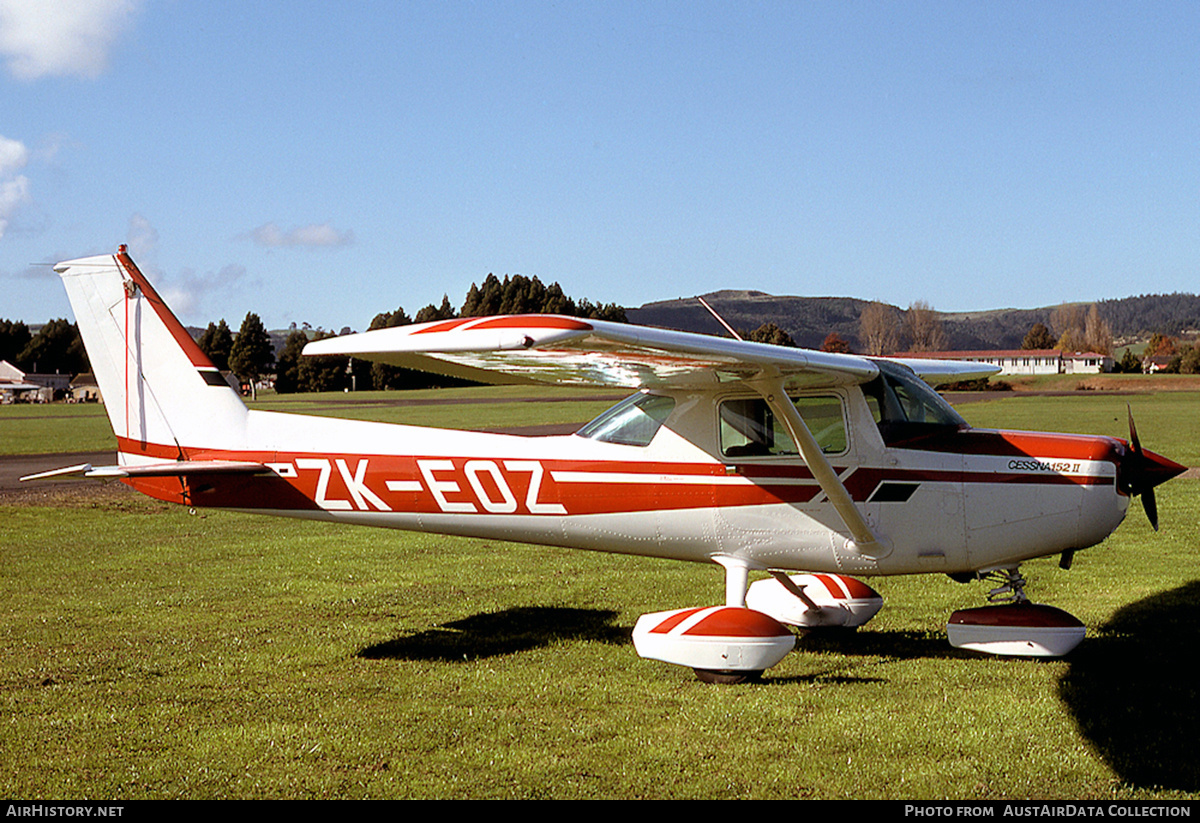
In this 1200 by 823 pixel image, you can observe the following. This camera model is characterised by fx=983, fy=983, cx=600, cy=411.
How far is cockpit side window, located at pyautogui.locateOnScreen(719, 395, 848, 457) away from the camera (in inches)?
270

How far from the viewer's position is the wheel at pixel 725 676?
6.53m

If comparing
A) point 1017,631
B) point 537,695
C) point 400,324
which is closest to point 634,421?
point 537,695

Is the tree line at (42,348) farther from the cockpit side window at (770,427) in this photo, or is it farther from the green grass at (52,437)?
the cockpit side window at (770,427)

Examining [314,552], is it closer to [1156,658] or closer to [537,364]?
[537,364]

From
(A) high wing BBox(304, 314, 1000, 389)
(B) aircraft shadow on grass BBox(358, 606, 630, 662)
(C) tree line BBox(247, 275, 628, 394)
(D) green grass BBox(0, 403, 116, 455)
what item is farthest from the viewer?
(C) tree line BBox(247, 275, 628, 394)

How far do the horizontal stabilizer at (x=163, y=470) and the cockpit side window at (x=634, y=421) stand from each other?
2.70 meters

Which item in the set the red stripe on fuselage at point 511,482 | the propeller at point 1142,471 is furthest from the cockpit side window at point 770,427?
the propeller at point 1142,471

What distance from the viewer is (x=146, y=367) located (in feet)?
26.6

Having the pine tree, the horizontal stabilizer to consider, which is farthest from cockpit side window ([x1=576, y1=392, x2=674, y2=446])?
the pine tree

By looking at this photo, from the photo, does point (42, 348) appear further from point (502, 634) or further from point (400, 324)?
point (502, 634)

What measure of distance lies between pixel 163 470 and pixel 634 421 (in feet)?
11.5

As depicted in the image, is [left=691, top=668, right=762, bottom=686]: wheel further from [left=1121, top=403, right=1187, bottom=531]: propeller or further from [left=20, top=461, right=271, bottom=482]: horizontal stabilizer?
[left=20, top=461, right=271, bottom=482]: horizontal stabilizer

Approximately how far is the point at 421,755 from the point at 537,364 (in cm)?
235

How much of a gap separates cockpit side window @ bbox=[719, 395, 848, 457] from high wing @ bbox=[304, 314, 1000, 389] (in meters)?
0.17
